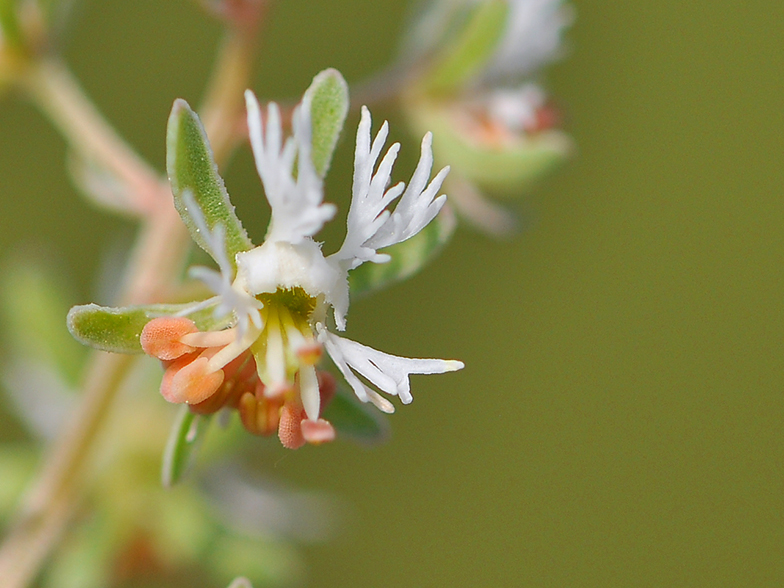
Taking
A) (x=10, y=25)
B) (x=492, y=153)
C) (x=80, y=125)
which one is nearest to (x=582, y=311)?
(x=492, y=153)

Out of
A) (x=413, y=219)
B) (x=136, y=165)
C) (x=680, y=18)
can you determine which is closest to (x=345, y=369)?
(x=413, y=219)

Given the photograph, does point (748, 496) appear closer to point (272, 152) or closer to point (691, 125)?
point (691, 125)

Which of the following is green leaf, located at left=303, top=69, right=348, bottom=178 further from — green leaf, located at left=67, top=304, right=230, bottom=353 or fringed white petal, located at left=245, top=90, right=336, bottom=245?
green leaf, located at left=67, top=304, right=230, bottom=353

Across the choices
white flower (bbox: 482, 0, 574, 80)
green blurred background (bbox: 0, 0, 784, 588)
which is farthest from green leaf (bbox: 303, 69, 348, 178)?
green blurred background (bbox: 0, 0, 784, 588)

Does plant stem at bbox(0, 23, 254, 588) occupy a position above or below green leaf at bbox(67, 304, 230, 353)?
above

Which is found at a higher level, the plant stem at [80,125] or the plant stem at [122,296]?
the plant stem at [80,125]

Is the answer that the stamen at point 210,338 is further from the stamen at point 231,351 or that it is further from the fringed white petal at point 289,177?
the fringed white petal at point 289,177

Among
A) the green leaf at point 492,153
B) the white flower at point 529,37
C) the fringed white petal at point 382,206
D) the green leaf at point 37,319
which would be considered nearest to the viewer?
the fringed white petal at point 382,206

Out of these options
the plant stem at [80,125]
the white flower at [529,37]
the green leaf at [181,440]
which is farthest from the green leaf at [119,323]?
the white flower at [529,37]
